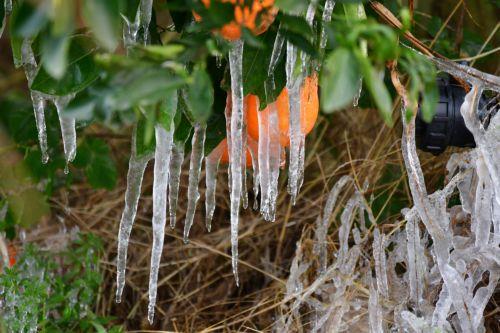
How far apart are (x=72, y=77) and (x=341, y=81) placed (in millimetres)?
434

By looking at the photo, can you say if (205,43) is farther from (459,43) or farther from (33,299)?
(459,43)

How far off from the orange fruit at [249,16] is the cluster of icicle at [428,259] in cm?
27

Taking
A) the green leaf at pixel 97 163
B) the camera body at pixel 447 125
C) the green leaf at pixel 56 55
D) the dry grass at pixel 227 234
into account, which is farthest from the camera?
the green leaf at pixel 97 163

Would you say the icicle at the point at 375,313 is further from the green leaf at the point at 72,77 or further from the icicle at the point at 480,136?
the green leaf at the point at 72,77

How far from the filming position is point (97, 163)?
5.11 feet

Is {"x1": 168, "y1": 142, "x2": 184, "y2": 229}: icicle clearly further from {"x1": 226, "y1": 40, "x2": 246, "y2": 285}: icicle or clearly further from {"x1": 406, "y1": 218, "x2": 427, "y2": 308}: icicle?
{"x1": 406, "y1": 218, "x2": 427, "y2": 308}: icicle

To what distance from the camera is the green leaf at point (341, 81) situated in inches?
19.3

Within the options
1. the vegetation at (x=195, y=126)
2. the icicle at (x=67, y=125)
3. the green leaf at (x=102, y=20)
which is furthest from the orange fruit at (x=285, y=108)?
the green leaf at (x=102, y=20)

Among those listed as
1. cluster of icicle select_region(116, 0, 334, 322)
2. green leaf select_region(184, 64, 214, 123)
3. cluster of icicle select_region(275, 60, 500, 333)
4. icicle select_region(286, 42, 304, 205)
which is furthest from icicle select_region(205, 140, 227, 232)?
green leaf select_region(184, 64, 214, 123)

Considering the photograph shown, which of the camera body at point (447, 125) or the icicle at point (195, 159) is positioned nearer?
the icicle at point (195, 159)

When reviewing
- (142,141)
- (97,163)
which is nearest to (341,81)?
(142,141)

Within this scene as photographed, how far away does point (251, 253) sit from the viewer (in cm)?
165

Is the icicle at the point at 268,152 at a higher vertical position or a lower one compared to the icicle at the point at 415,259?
higher

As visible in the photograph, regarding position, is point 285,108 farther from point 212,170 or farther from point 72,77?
point 72,77
